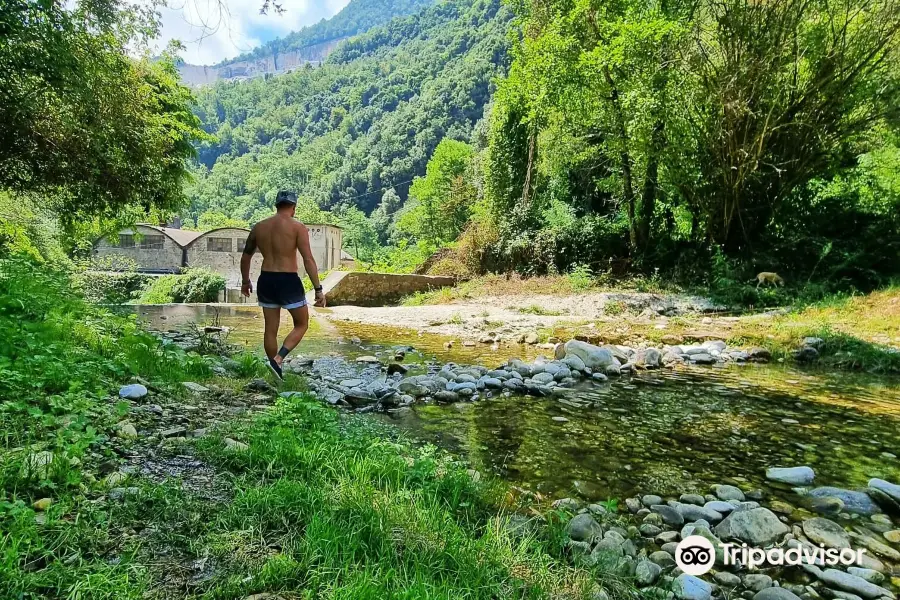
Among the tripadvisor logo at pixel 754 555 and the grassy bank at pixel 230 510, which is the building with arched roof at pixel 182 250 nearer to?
the grassy bank at pixel 230 510

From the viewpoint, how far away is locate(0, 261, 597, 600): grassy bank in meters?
1.63

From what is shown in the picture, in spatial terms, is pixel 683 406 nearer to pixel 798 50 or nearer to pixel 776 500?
pixel 776 500

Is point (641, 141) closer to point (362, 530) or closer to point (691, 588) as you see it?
point (691, 588)

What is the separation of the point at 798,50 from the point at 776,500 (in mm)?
14997

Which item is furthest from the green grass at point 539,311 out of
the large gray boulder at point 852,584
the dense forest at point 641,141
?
the large gray boulder at point 852,584

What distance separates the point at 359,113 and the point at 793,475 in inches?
5031

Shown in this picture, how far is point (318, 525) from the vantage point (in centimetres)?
198

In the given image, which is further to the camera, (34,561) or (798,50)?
(798,50)

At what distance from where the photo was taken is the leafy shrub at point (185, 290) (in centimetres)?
2641

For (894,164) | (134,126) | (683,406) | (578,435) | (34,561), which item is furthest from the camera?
(894,164)

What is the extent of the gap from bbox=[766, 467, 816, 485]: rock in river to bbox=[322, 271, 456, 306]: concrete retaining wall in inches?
711

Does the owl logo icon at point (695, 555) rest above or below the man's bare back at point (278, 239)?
below

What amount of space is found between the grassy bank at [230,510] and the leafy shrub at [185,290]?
2578 cm

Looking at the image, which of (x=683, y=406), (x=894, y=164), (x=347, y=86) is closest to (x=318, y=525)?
(x=683, y=406)
